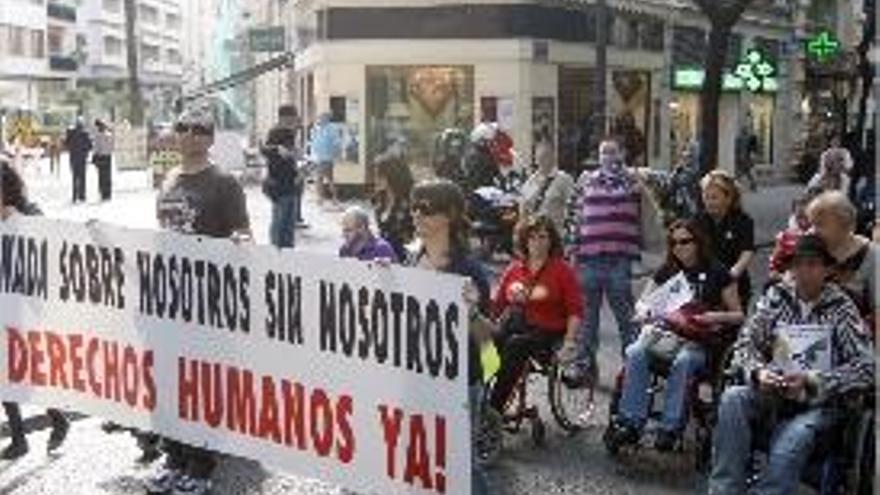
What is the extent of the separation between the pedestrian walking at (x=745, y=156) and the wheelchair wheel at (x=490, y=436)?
109 ft

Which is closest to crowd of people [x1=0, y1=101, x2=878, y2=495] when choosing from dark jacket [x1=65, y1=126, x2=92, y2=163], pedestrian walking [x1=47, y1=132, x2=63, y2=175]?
dark jacket [x1=65, y1=126, x2=92, y2=163]

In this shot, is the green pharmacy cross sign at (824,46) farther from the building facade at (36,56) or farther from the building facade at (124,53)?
the building facade at (124,53)

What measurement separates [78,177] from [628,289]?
21.8m

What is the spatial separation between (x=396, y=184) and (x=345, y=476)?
490 centimetres

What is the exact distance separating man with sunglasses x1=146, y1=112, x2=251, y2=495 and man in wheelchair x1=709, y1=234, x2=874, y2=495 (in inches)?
101

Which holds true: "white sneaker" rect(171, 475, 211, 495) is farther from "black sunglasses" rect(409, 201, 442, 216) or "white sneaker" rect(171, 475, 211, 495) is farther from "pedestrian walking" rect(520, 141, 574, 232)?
"pedestrian walking" rect(520, 141, 574, 232)

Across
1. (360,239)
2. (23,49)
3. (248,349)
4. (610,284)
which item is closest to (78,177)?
(610,284)

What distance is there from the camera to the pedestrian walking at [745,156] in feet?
137

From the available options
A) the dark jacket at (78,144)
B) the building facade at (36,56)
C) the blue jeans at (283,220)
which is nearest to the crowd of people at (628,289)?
the blue jeans at (283,220)

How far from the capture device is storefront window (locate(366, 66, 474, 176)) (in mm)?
32312

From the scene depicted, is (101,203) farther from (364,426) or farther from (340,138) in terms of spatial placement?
(364,426)

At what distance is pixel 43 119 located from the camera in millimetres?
79688

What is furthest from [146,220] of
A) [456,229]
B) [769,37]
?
[769,37]

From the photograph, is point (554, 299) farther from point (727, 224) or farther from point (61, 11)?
point (61, 11)
